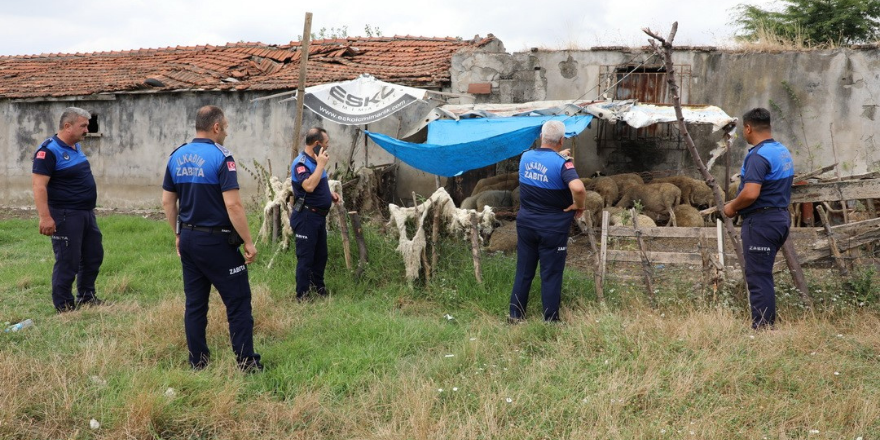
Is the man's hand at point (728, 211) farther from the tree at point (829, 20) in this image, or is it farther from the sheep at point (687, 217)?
the tree at point (829, 20)

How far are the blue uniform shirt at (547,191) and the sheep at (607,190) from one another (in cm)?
496

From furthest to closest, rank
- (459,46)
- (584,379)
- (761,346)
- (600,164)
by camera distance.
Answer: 1. (459,46)
2. (600,164)
3. (761,346)
4. (584,379)

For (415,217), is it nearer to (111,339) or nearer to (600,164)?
(111,339)

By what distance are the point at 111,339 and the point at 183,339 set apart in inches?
21.5

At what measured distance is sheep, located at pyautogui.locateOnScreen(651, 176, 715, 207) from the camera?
10.4 m

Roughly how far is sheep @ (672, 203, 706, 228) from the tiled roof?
15.0 ft

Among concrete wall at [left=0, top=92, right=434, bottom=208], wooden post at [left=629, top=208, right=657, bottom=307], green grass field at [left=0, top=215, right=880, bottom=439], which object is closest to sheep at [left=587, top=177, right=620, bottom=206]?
concrete wall at [left=0, top=92, right=434, bottom=208]

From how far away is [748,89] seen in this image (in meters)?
11.3

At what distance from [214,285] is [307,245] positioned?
1.95m

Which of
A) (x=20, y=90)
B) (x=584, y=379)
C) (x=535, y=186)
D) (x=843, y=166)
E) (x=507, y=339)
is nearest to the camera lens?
(x=584, y=379)

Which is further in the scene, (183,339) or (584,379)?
(183,339)

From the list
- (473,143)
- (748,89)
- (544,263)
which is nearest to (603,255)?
(544,263)

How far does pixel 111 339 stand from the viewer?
511cm

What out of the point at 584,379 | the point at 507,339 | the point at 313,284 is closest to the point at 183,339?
the point at 313,284
